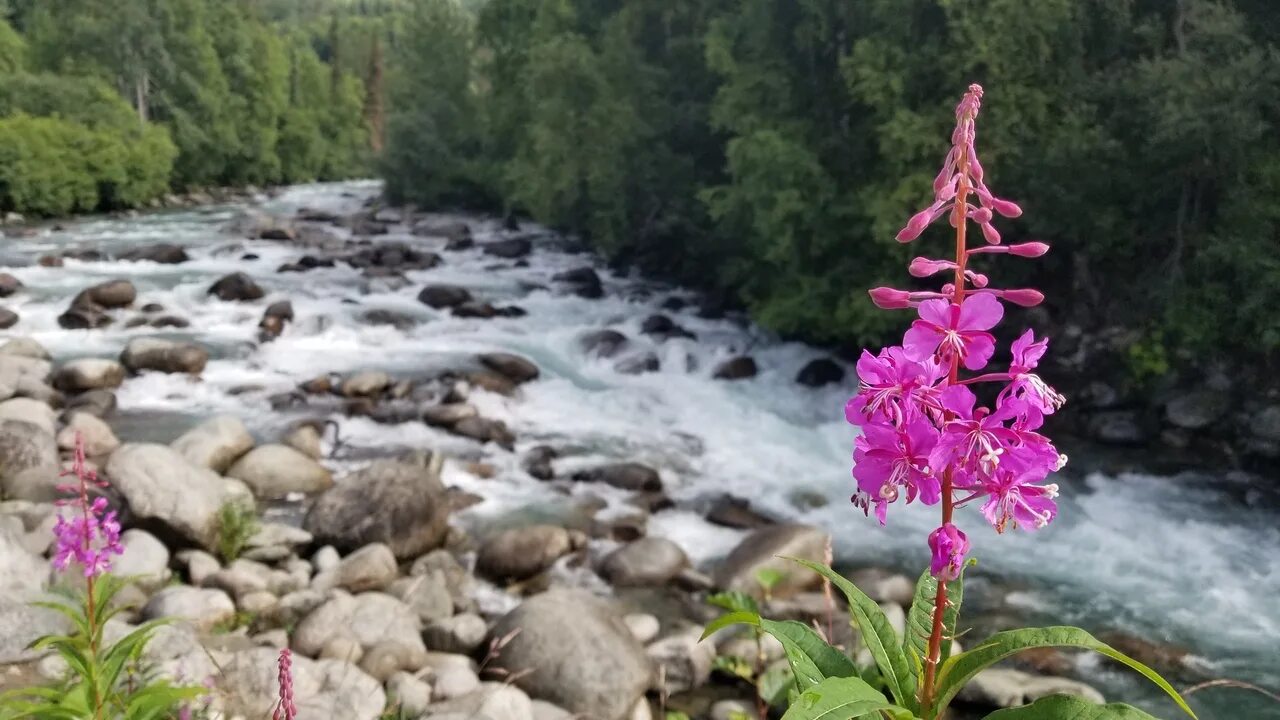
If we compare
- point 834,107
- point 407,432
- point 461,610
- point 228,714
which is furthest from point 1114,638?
point 834,107

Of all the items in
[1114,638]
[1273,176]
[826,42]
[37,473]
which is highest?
[826,42]

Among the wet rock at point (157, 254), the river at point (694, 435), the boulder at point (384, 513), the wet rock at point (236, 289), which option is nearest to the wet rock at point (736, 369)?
the river at point (694, 435)

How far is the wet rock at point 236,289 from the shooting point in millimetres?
18250

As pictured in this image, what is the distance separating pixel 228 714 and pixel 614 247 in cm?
1716

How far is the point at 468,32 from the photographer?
118ft

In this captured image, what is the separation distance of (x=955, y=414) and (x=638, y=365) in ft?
46.6

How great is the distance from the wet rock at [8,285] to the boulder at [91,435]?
8.50 metres

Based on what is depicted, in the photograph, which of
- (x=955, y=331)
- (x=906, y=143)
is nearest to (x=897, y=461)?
(x=955, y=331)

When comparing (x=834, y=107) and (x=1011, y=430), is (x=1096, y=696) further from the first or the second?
(x=834, y=107)

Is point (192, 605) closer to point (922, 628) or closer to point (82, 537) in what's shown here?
point (82, 537)

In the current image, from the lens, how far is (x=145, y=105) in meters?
43.4

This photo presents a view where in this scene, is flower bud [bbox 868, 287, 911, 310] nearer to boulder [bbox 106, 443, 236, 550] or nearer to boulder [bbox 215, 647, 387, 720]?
boulder [bbox 215, 647, 387, 720]

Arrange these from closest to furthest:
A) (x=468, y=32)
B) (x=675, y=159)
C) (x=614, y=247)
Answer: (x=675, y=159) < (x=614, y=247) < (x=468, y=32)

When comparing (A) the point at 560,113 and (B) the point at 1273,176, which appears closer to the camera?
(B) the point at 1273,176
